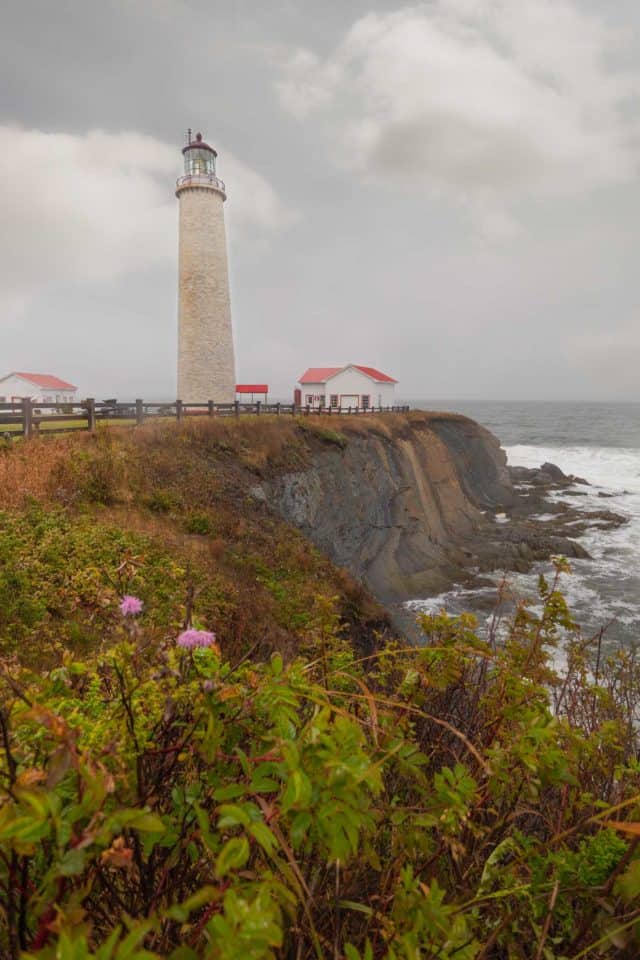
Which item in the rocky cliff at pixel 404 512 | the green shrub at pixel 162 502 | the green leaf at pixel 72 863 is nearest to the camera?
the green leaf at pixel 72 863

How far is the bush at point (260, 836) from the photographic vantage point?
925 millimetres

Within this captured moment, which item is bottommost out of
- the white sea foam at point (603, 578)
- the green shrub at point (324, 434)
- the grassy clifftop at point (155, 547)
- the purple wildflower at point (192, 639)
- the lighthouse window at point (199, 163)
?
the white sea foam at point (603, 578)

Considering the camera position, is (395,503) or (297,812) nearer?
(297,812)

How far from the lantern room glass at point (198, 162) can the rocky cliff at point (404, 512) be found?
1880cm

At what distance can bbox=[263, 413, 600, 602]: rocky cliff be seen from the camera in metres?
19.9

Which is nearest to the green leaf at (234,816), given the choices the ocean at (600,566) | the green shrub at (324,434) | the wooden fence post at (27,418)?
the ocean at (600,566)

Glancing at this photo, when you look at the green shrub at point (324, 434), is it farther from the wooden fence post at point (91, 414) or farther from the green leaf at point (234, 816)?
the green leaf at point (234, 816)

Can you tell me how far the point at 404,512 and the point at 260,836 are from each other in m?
25.4

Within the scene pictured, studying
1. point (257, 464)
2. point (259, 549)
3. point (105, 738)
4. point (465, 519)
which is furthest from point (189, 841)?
point (465, 519)

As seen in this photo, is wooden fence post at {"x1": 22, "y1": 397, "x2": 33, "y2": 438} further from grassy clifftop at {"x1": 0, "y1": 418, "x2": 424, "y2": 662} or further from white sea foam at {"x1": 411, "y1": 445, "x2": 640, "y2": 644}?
white sea foam at {"x1": 411, "y1": 445, "x2": 640, "y2": 644}

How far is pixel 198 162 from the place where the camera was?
1198 inches

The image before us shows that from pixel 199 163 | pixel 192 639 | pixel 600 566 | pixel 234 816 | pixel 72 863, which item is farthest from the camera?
pixel 199 163

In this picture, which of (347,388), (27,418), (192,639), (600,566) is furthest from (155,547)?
(347,388)

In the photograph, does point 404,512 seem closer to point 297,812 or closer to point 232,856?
point 297,812
